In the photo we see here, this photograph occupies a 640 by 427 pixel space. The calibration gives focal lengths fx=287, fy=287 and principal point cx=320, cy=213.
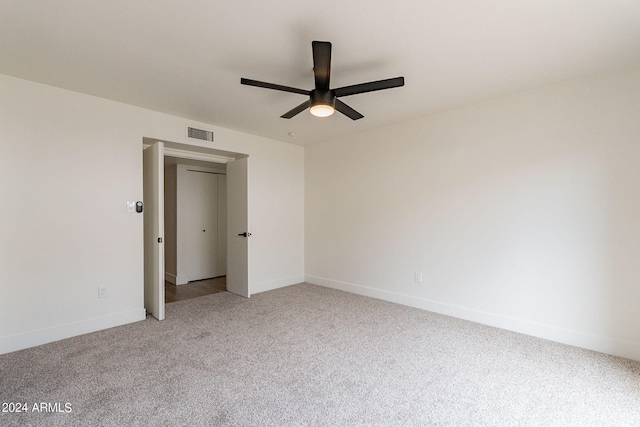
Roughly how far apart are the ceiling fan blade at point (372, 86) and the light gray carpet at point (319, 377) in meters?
2.21

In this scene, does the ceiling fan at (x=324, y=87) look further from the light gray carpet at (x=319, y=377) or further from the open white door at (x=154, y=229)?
the light gray carpet at (x=319, y=377)

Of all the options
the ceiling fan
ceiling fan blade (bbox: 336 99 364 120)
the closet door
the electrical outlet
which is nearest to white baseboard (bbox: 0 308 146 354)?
the electrical outlet

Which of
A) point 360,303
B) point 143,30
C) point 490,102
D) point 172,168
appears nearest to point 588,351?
point 360,303

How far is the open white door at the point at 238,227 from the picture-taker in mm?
4414

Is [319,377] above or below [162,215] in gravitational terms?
below

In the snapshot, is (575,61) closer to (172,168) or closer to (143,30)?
(143,30)

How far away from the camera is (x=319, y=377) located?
220 cm

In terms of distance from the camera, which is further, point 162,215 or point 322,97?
point 162,215

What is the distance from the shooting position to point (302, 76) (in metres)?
2.67

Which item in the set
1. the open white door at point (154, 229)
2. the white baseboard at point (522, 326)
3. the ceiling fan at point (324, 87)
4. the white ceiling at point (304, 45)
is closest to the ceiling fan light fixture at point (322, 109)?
the ceiling fan at point (324, 87)

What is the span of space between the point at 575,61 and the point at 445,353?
2.74 meters

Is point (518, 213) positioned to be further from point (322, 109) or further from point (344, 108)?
point (322, 109)

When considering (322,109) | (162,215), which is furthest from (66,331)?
(322,109)

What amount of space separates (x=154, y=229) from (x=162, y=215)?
0.64ft
